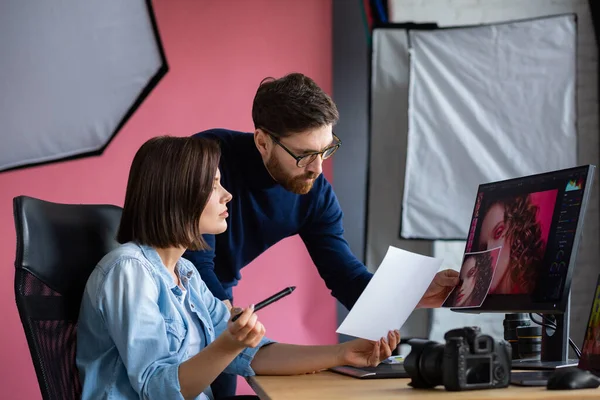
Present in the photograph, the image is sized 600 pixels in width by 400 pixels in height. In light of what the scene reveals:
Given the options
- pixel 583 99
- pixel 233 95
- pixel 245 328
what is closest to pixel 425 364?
pixel 245 328

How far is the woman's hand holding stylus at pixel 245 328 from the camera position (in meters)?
1.16

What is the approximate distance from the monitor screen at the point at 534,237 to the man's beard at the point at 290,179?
1.51ft

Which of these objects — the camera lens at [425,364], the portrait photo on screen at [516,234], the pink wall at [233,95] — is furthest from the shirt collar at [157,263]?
the pink wall at [233,95]

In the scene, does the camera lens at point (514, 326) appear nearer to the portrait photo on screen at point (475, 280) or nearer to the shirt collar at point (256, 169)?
the portrait photo on screen at point (475, 280)

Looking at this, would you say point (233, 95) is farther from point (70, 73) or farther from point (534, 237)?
point (534, 237)

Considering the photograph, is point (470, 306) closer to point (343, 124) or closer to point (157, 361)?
point (157, 361)

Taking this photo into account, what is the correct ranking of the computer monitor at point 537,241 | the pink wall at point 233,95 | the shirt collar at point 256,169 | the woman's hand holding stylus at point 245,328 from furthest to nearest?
the pink wall at point 233,95
the shirt collar at point 256,169
the computer monitor at point 537,241
the woman's hand holding stylus at point 245,328

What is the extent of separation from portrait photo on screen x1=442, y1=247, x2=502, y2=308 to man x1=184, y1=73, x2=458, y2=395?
9 cm

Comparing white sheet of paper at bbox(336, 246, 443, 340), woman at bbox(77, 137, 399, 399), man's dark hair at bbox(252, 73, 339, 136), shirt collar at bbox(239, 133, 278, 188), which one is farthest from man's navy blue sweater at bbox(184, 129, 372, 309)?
white sheet of paper at bbox(336, 246, 443, 340)

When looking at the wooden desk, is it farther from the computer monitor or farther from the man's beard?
the man's beard

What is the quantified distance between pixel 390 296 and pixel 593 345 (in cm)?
36

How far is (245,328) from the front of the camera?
1.17 meters

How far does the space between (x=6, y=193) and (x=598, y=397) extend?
92.2 inches

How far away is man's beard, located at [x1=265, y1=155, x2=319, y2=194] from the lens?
1911 mm
